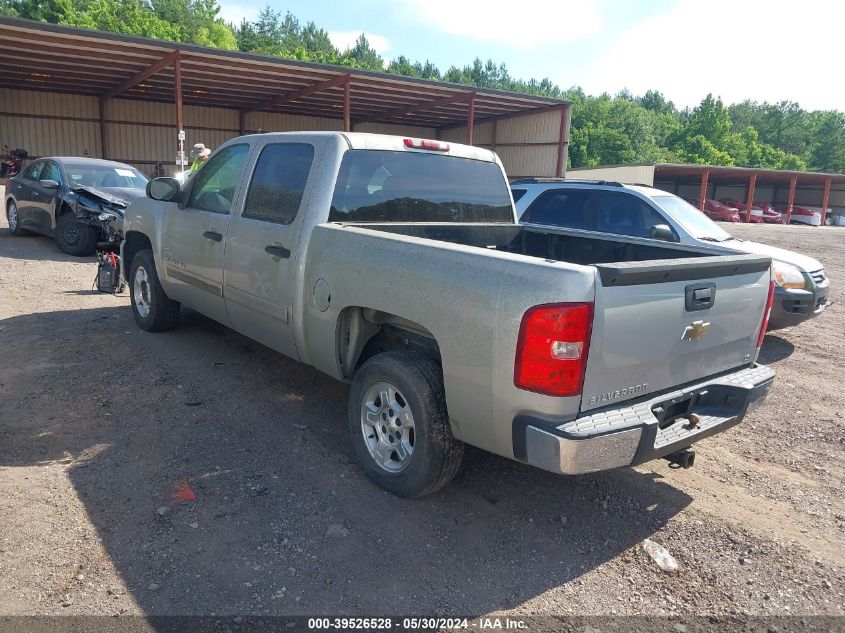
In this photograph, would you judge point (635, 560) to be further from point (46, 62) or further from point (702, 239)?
point (46, 62)

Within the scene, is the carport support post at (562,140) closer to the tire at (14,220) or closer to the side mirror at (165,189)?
the tire at (14,220)

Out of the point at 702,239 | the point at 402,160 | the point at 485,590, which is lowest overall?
the point at 485,590

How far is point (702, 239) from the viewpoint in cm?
736

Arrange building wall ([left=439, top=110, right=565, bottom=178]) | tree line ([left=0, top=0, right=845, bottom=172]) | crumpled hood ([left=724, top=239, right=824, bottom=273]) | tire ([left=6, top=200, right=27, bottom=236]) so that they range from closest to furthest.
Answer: crumpled hood ([left=724, top=239, right=824, bottom=273]), tire ([left=6, top=200, right=27, bottom=236]), building wall ([left=439, top=110, right=565, bottom=178]), tree line ([left=0, top=0, right=845, bottom=172])

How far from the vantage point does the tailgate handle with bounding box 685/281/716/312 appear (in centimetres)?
314

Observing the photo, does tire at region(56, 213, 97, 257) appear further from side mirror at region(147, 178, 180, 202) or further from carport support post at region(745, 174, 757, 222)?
carport support post at region(745, 174, 757, 222)

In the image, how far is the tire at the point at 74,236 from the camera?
35.8 ft

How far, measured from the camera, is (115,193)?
10906 mm

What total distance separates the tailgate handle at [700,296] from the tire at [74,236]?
34.9 ft

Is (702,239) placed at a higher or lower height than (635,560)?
higher

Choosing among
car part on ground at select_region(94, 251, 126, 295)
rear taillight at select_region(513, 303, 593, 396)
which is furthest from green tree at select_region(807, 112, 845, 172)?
rear taillight at select_region(513, 303, 593, 396)

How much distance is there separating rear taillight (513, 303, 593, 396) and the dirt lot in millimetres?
975

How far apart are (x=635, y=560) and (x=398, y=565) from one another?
1209 millimetres

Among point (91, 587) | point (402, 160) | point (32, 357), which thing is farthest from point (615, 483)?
point (32, 357)
